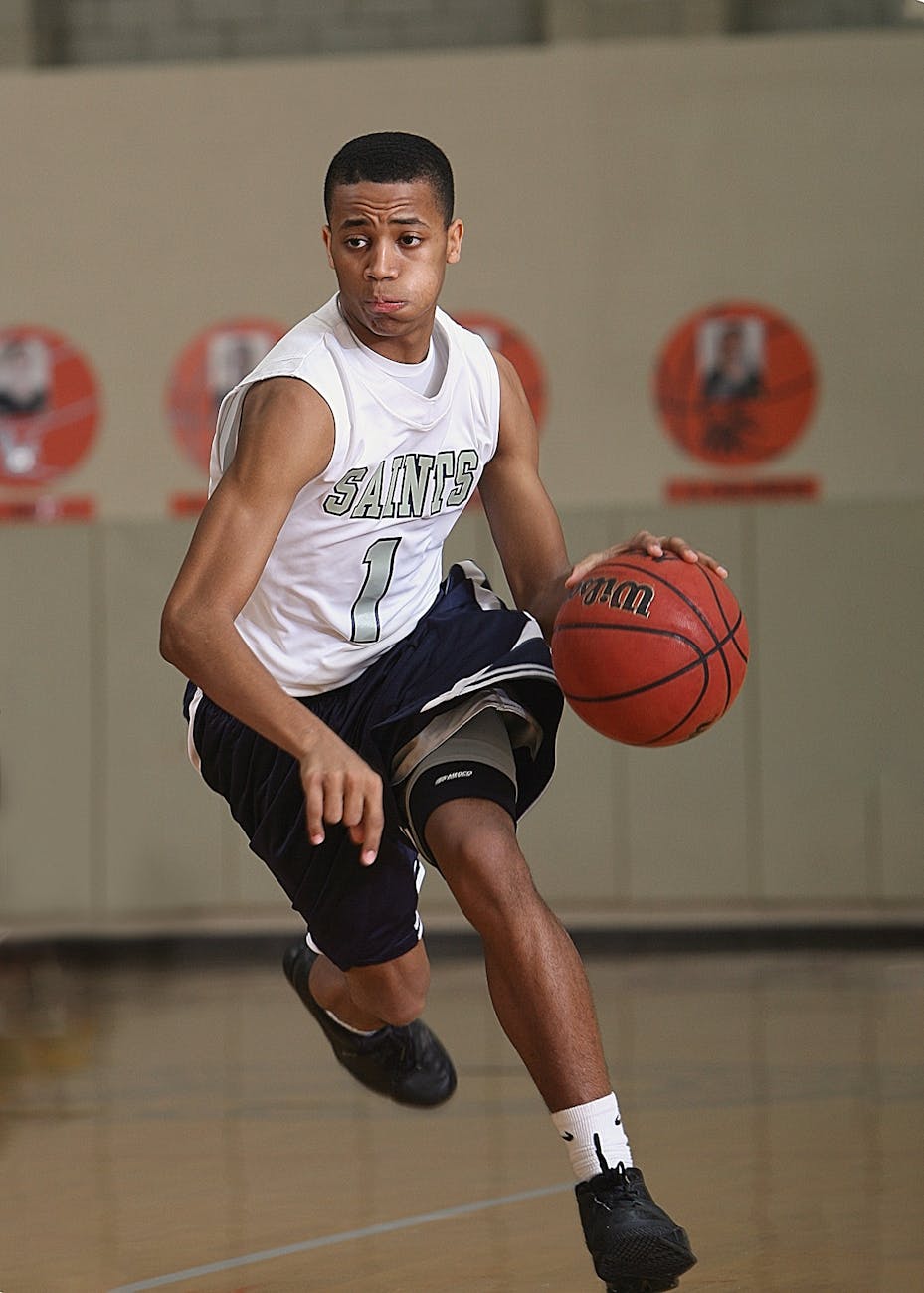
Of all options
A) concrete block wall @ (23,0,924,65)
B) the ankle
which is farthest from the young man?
concrete block wall @ (23,0,924,65)

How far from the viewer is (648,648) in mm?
2859

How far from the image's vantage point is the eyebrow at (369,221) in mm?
2877

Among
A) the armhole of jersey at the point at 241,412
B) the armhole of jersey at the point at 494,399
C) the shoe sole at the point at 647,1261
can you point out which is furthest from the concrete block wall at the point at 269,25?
the shoe sole at the point at 647,1261

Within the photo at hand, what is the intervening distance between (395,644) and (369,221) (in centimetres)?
74

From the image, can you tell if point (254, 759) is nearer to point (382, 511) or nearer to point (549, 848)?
point (382, 511)

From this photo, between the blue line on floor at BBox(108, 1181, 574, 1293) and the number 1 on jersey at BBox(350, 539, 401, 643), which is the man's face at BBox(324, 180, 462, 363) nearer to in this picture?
the number 1 on jersey at BBox(350, 539, 401, 643)

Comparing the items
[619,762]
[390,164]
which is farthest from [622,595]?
[619,762]

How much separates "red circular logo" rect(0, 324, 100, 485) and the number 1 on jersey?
5.65 m

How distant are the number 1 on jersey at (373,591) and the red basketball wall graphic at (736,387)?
5.35 metres

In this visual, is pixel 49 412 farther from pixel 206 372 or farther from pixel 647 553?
pixel 647 553

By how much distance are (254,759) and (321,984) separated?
29.6 inches

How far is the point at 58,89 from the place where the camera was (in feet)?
27.8

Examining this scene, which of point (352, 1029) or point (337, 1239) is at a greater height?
point (352, 1029)

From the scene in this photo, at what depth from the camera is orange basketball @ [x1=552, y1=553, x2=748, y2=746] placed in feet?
9.39
